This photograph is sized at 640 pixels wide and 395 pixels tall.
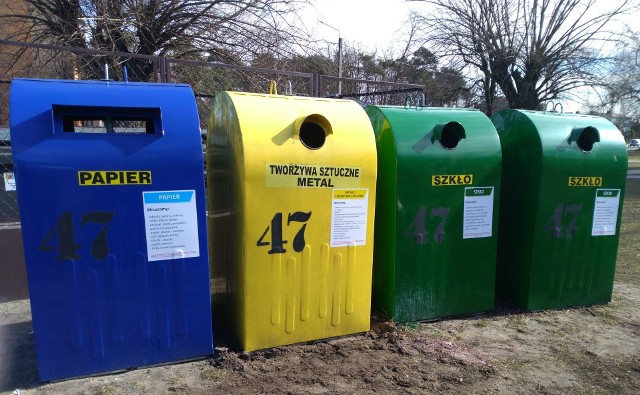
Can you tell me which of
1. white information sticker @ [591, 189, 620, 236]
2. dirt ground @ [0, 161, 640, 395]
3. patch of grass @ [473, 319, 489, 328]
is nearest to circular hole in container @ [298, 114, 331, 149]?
dirt ground @ [0, 161, 640, 395]

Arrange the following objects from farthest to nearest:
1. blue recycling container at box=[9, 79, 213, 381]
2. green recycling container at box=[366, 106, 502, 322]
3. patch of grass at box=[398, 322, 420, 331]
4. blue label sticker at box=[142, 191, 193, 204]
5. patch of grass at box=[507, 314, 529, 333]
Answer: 1. patch of grass at box=[507, 314, 529, 333]
2. patch of grass at box=[398, 322, 420, 331]
3. green recycling container at box=[366, 106, 502, 322]
4. blue label sticker at box=[142, 191, 193, 204]
5. blue recycling container at box=[9, 79, 213, 381]

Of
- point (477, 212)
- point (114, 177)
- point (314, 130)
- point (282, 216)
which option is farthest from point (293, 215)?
point (477, 212)

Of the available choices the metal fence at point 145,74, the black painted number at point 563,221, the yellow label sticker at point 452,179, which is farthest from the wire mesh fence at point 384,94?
the black painted number at point 563,221

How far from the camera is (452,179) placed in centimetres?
354

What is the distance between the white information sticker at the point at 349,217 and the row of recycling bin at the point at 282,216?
0.01 metres

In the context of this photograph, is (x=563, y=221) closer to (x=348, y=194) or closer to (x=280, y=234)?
(x=348, y=194)

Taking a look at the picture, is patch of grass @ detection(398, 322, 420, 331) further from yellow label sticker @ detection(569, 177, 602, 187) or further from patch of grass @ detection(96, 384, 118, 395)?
patch of grass @ detection(96, 384, 118, 395)

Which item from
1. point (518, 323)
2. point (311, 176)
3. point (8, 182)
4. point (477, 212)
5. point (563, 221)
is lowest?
point (518, 323)

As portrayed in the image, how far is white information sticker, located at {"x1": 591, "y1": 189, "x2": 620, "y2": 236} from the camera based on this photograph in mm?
4000

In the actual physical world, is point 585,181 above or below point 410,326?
above

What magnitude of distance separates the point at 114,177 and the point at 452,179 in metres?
2.46

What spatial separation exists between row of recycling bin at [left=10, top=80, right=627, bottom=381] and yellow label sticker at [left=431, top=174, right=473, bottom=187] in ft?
0.06

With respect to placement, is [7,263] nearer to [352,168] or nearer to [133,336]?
[133,336]

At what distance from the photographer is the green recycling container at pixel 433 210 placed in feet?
11.3
